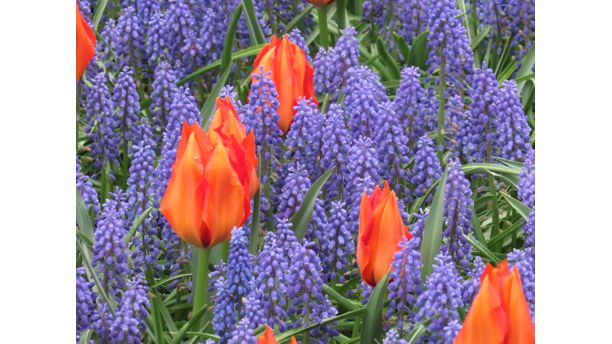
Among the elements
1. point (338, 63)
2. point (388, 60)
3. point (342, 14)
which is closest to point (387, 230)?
point (338, 63)

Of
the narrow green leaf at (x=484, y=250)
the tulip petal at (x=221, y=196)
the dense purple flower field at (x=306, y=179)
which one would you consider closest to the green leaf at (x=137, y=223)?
the dense purple flower field at (x=306, y=179)

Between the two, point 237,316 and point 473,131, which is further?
point 473,131

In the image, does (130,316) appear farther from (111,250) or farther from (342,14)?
(342,14)

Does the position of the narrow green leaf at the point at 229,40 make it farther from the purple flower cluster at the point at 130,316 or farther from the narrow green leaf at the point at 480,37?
the purple flower cluster at the point at 130,316

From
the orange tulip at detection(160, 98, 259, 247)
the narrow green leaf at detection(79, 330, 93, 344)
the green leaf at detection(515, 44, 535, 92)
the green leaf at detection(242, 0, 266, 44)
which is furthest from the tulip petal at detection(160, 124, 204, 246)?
the green leaf at detection(515, 44, 535, 92)

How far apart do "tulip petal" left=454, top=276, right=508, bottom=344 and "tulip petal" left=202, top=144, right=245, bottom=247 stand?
0.44 metres

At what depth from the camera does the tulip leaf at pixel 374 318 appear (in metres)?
2.48

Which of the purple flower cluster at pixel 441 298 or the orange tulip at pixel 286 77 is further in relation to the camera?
the orange tulip at pixel 286 77

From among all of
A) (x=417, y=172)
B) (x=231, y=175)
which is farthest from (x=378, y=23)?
(x=231, y=175)

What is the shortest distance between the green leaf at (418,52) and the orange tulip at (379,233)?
0.92m

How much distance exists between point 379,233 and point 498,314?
0.90 feet
